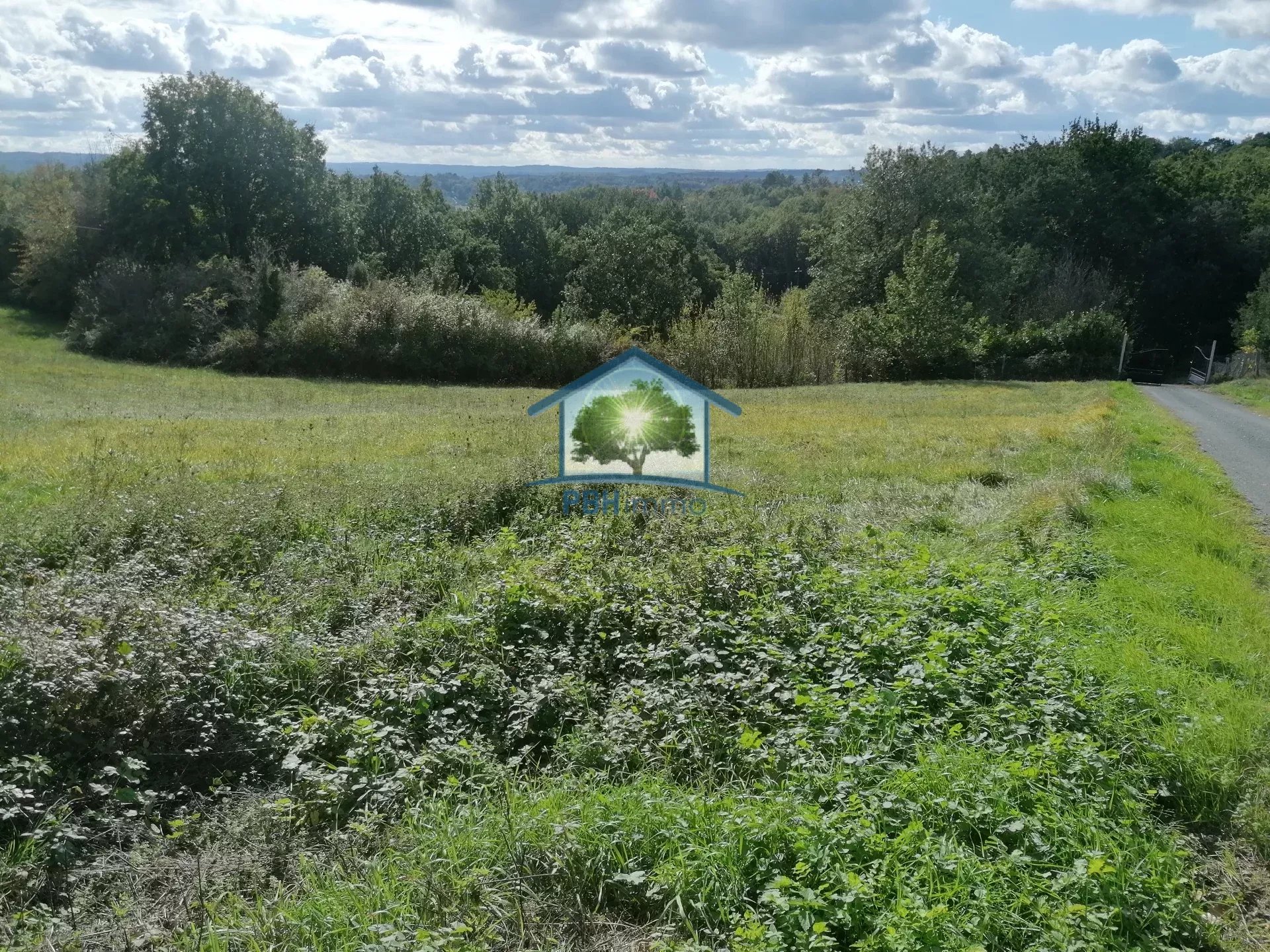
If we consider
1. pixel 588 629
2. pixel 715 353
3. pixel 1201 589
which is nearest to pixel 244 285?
pixel 715 353

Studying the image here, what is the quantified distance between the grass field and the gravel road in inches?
62.7

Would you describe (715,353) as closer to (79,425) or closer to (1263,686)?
(79,425)

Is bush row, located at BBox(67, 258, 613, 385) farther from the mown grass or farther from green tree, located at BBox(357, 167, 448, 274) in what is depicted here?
the mown grass

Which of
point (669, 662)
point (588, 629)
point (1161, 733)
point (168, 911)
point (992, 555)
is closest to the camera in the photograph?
point (168, 911)

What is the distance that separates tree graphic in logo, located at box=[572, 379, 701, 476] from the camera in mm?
10797

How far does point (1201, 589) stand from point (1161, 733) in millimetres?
2478

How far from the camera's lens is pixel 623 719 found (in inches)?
208

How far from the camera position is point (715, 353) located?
31234 mm

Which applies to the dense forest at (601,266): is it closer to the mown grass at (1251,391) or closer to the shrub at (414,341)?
the shrub at (414,341)

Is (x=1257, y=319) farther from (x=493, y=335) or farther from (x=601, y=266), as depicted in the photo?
(x=493, y=335)

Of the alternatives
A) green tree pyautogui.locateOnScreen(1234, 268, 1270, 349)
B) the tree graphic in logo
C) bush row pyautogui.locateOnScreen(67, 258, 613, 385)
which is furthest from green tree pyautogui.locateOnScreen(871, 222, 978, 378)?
the tree graphic in logo

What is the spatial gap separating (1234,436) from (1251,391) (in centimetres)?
1330

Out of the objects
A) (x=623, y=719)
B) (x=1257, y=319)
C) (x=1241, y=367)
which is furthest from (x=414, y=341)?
(x=1257, y=319)

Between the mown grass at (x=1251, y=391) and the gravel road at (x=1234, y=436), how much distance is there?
486mm
